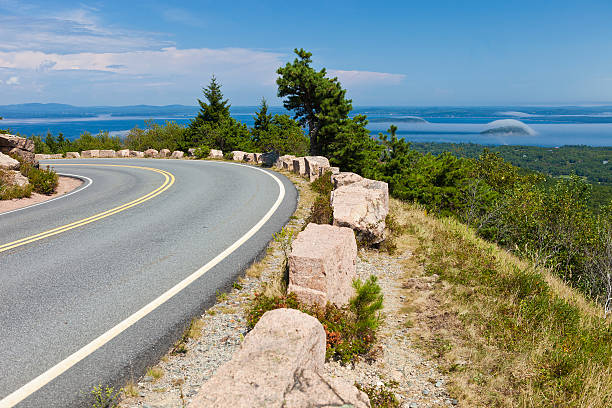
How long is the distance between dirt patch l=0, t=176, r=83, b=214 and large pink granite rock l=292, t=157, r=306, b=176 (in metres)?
10.8

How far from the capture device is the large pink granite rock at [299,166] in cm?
1817

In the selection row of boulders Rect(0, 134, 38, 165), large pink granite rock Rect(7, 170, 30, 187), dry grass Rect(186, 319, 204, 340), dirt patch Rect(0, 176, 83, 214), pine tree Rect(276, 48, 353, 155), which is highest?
pine tree Rect(276, 48, 353, 155)

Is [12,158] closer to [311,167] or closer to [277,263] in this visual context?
[311,167]

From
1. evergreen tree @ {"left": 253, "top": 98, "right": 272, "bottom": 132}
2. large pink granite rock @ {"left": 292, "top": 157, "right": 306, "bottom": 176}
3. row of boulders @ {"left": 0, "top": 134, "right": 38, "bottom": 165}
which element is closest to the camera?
row of boulders @ {"left": 0, "top": 134, "right": 38, "bottom": 165}

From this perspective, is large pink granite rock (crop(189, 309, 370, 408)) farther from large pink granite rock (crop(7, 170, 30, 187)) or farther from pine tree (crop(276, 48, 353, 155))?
pine tree (crop(276, 48, 353, 155))

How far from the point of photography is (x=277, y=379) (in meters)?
2.56

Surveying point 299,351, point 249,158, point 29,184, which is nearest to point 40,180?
point 29,184

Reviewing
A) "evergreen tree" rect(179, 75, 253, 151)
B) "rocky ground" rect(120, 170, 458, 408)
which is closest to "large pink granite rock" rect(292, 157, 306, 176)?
"rocky ground" rect(120, 170, 458, 408)

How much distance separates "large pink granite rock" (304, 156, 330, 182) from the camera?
52.6 ft

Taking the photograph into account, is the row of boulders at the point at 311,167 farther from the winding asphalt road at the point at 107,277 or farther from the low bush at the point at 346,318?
the low bush at the point at 346,318

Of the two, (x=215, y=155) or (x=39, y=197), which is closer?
(x=39, y=197)

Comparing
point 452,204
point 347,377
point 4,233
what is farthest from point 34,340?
point 452,204

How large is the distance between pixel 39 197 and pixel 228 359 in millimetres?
13649

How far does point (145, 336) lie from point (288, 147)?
42143 mm
